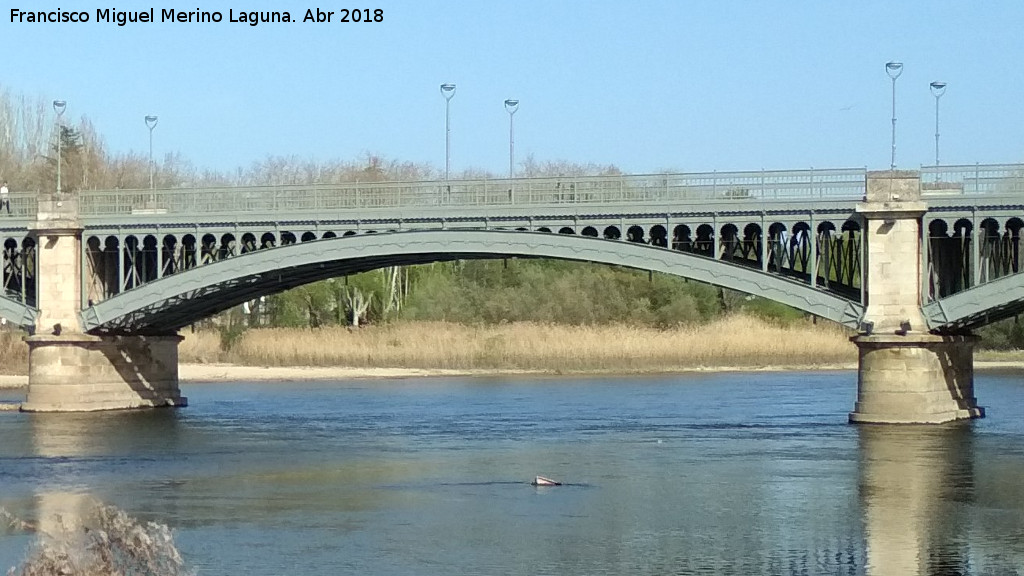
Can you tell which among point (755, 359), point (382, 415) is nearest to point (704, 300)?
point (755, 359)

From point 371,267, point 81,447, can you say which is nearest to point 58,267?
point 371,267

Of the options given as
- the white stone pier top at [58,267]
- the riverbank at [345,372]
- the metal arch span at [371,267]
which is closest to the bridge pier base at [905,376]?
the metal arch span at [371,267]

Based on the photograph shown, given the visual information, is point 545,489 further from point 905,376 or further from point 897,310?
point 897,310

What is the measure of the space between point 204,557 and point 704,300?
226 ft

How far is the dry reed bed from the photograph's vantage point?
3312 inches

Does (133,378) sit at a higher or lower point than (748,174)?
lower

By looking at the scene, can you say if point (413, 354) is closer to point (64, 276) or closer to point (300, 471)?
point (64, 276)

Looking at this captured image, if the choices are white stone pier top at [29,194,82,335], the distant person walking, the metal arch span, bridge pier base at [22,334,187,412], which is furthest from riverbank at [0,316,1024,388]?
white stone pier top at [29,194,82,335]

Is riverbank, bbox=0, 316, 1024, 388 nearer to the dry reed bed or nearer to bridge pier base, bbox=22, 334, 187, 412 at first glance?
the dry reed bed

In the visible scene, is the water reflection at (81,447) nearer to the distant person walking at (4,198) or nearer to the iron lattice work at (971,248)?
the distant person walking at (4,198)

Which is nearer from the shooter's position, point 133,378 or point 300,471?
point 300,471

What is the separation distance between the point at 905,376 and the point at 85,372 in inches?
1051

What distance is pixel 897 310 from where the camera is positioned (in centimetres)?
4909

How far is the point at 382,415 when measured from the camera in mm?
61594
